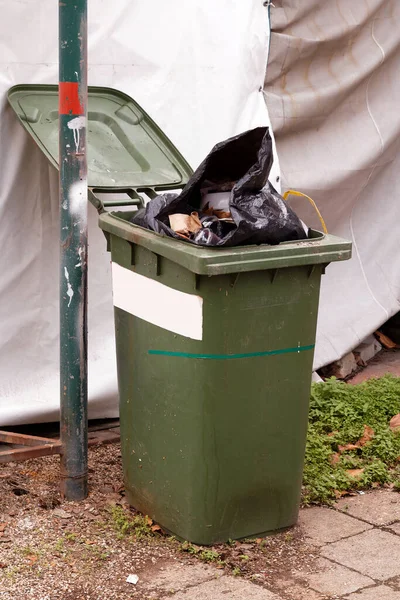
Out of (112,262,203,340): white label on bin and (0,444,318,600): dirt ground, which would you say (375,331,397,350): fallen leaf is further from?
(112,262,203,340): white label on bin

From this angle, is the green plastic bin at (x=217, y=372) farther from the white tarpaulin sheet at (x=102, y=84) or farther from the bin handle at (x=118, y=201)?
the white tarpaulin sheet at (x=102, y=84)

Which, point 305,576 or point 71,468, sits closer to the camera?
point 305,576

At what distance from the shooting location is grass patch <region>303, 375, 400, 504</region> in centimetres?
431

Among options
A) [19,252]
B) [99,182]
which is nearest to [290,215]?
[99,182]

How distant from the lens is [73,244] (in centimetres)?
387

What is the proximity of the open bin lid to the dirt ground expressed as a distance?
1427mm

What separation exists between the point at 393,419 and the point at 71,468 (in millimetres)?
1869

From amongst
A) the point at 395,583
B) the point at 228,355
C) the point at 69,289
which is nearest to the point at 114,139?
the point at 69,289

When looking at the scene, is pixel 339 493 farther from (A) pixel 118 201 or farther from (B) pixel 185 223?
(A) pixel 118 201

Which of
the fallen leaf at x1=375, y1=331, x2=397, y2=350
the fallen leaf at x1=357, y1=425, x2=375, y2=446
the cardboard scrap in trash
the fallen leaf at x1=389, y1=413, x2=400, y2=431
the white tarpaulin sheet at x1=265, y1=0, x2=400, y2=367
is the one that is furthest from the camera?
the fallen leaf at x1=375, y1=331, x2=397, y2=350

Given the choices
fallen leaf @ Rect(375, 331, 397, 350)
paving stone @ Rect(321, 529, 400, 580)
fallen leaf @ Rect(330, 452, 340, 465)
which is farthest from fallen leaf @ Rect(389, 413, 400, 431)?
fallen leaf @ Rect(375, 331, 397, 350)

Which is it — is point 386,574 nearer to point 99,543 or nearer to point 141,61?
point 99,543

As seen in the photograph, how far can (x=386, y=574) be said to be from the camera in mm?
3516

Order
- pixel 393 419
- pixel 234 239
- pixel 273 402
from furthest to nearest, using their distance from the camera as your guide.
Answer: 1. pixel 393 419
2. pixel 273 402
3. pixel 234 239
